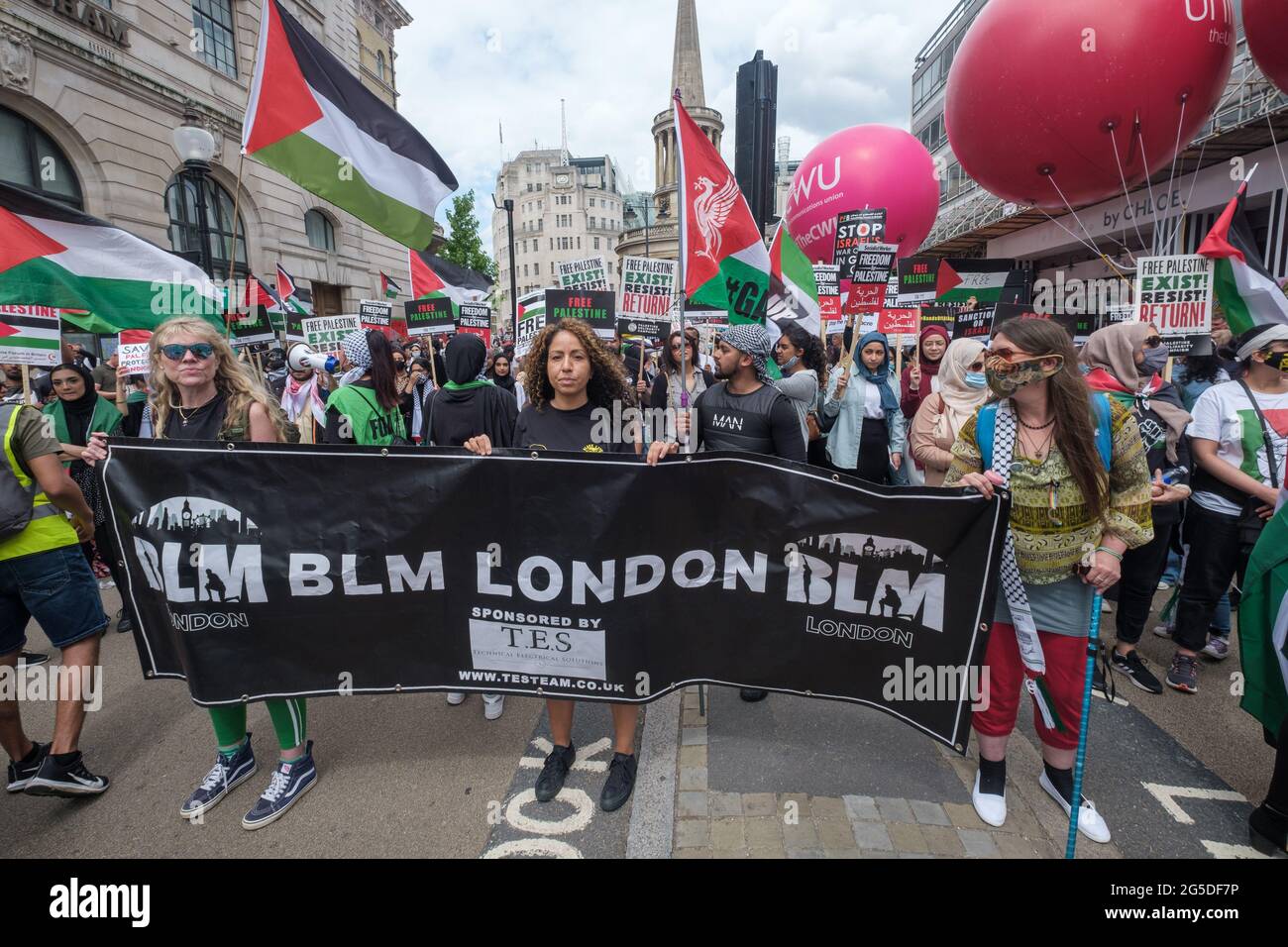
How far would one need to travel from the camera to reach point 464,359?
161 inches

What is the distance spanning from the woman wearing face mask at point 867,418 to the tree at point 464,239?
2993 centimetres

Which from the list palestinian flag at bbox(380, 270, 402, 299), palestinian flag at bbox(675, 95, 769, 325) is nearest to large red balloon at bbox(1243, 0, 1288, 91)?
palestinian flag at bbox(675, 95, 769, 325)

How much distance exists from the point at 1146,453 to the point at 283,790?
15.6 ft

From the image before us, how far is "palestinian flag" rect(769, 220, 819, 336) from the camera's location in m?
7.52

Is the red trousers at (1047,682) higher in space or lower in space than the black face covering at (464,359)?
lower

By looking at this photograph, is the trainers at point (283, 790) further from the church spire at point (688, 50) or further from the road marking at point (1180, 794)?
the church spire at point (688, 50)

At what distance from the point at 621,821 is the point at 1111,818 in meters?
A: 2.16

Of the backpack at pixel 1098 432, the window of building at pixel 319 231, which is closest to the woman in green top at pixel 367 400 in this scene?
the backpack at pixel 1098 432

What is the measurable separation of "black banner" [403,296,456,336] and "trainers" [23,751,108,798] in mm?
7276

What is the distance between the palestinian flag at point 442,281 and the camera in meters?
9.98

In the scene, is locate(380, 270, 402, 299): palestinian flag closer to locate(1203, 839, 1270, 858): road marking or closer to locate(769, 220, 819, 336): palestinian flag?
locate(769, 220, 819, 336): palestinian flag

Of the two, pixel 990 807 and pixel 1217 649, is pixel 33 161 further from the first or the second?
pixel 1217 649

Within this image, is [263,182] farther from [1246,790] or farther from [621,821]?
[1246,790]

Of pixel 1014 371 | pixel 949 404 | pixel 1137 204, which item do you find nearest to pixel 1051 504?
pixel 1014 371
